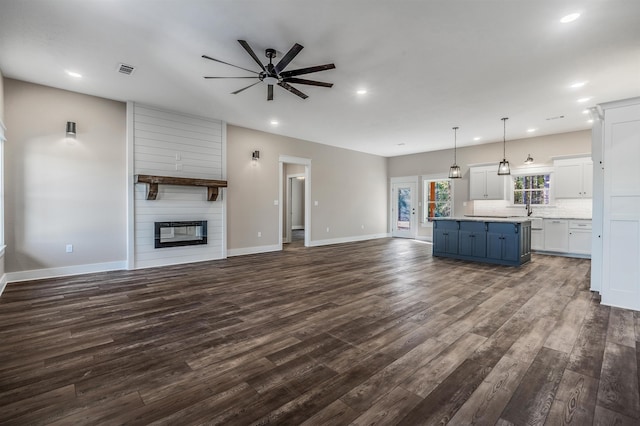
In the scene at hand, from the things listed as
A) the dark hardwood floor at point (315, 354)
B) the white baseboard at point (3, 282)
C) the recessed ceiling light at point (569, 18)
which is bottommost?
the dark hardwood floor at point (315, 354)

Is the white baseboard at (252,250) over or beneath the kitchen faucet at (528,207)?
beneath

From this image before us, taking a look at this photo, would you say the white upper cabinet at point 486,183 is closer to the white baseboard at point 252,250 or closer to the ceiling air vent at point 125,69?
the white baseboard at point 252,250

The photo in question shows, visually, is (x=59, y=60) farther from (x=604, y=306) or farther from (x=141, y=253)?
(x=604, y=306)

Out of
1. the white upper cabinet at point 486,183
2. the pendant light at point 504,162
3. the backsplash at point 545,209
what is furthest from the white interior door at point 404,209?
the pendant light at point 504,162

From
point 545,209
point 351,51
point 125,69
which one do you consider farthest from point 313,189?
point 545,209

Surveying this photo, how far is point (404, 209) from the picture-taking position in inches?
424

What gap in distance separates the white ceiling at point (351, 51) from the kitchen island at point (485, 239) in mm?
2264

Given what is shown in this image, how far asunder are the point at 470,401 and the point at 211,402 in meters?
1.58

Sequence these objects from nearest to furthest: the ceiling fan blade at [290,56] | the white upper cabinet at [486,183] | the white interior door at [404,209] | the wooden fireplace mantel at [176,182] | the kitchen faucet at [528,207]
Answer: the ceiling fan blade at [290,56] < the wooden fireplace mantel at [176,182] < the kitchen faucet at [528,207] < the white upper cabinet at [486,183] < the white interior door at [404,209]

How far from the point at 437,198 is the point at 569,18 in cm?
728

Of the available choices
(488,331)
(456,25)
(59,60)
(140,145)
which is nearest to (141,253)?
(140,145)

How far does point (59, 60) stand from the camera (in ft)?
12.6

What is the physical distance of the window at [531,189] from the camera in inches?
297

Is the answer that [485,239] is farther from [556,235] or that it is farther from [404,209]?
[404,209]
